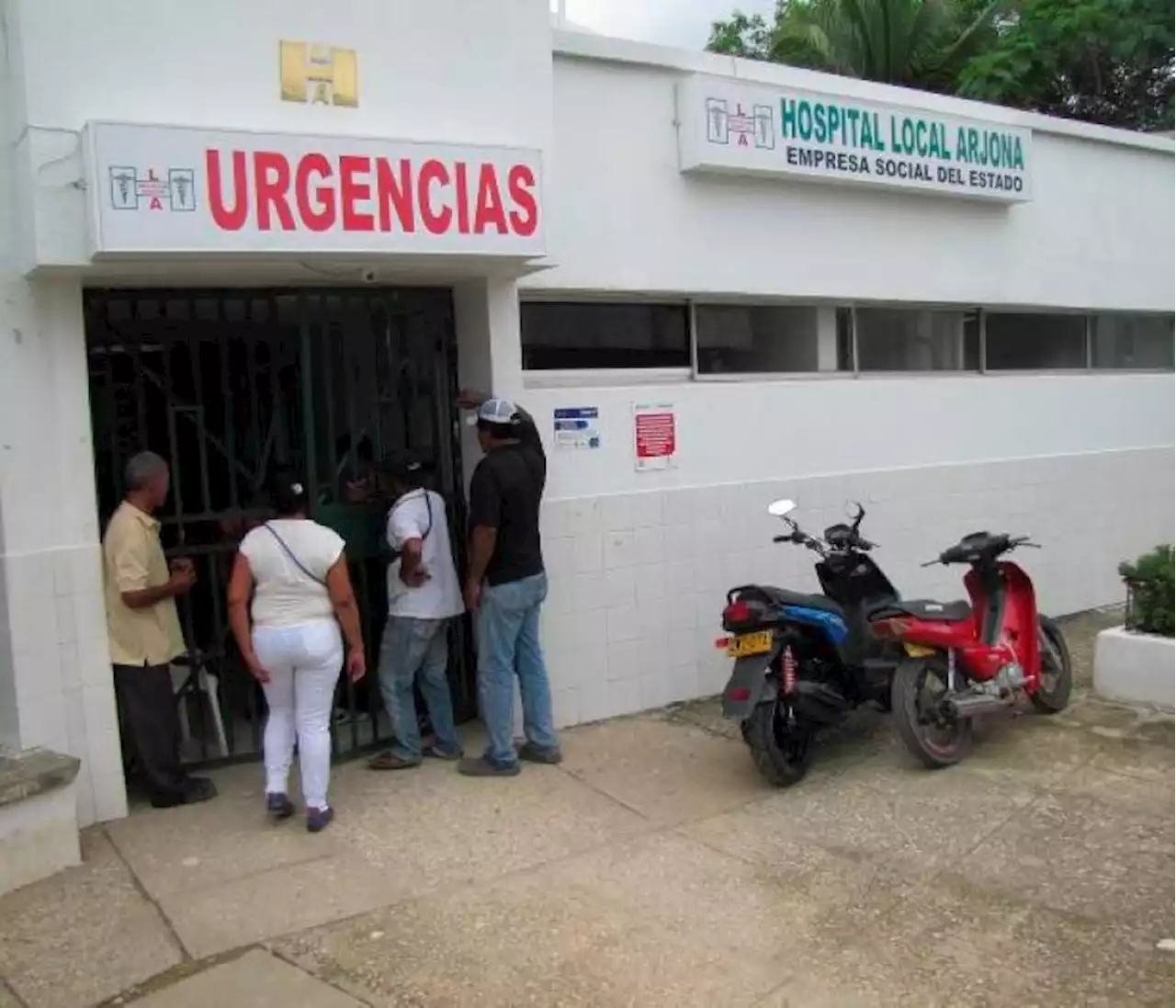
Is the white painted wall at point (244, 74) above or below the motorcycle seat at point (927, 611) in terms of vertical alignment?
above

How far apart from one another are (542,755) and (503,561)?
1042mm

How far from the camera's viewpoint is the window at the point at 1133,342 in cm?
1004

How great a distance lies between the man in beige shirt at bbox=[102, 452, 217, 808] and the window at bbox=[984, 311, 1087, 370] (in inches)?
245

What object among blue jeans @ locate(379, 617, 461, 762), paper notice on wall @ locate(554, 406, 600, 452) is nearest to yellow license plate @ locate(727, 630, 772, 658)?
blue jeans @ locate(379, 617, 461, 762)

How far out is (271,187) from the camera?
496cm

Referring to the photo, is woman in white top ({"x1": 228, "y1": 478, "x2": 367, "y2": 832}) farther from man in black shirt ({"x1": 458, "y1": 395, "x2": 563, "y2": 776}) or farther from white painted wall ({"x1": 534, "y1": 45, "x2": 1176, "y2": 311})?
white painted wall ({"x1": 534, "y1": 45, "x2": 1176, "y2": 311})

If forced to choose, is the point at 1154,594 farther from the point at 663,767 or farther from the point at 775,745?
the point at 663,767

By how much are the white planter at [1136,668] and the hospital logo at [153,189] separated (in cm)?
544

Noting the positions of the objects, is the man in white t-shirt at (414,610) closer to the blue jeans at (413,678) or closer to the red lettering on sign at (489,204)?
the blue jeans at (413,678)

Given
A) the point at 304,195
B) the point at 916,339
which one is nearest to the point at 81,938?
the point at 304,195

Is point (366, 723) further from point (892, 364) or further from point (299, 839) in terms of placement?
point (892, 364)

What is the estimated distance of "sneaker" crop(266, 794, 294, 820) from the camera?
16.8ft

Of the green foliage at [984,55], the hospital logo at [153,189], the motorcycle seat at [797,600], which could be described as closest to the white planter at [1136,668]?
the motorcycle seat at [797,600]

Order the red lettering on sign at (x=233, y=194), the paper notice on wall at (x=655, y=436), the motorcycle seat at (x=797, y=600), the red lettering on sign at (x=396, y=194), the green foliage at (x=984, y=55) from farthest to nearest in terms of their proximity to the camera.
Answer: the green foliage at (x=984, y=55), the paper notice on wall at (x=655, y=436), the motorcycle seat at (x=797, y=600), the red lettering on sign at (x=396, y=194), the red lettering on sign at (x=233, y=194)
